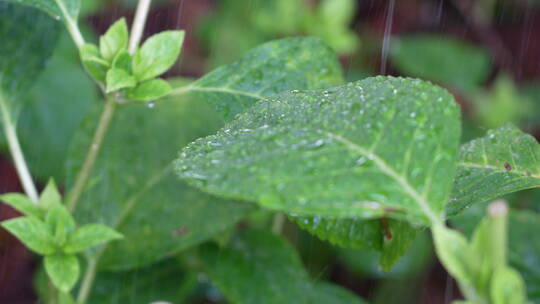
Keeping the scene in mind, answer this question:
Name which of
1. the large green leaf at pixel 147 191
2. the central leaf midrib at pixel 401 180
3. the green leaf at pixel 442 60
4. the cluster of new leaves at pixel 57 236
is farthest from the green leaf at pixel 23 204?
the green leaf at pixel 442 60

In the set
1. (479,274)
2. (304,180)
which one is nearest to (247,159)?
(304,180)

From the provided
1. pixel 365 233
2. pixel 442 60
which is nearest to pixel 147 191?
pixel 365 233

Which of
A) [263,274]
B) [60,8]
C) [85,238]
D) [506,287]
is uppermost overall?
[60,8]

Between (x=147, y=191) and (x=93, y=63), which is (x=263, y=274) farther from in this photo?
(x=93, y=63)

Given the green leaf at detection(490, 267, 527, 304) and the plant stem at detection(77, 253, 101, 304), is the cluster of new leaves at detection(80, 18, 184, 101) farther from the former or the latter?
the green leaf at detection(490, 267, 527, 304)

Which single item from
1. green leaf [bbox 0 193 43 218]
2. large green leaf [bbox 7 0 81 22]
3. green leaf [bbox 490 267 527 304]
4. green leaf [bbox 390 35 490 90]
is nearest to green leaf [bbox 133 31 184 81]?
large green leaf [bbox 7 0 81 22]

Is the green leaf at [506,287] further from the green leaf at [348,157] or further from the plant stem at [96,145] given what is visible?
the plant stem at [96,145]
